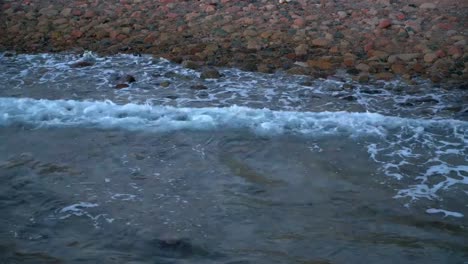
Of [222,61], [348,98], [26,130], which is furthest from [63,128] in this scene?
[348,98]

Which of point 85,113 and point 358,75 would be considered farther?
point 358,75

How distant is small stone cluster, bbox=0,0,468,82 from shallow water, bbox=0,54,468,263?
45cm

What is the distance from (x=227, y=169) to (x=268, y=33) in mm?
3760

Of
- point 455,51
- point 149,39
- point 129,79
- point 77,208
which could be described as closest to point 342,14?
point 455,51

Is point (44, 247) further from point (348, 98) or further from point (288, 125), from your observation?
point (348, 98)

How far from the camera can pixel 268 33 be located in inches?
371

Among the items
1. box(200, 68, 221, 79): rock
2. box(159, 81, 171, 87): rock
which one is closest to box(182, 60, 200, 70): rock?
box(200, 68, 221, 79): rock

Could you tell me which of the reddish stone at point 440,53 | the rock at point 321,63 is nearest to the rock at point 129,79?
the rock at point 321,63

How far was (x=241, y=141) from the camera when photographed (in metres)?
6.75

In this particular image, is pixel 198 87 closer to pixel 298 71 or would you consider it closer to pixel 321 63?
pixel 298 71

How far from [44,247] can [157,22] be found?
230 inches

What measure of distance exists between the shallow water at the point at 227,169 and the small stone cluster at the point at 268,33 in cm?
45

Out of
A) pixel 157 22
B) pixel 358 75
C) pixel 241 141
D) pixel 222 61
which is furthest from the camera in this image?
pixel 157 22

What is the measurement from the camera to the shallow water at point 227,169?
15.9 feet
